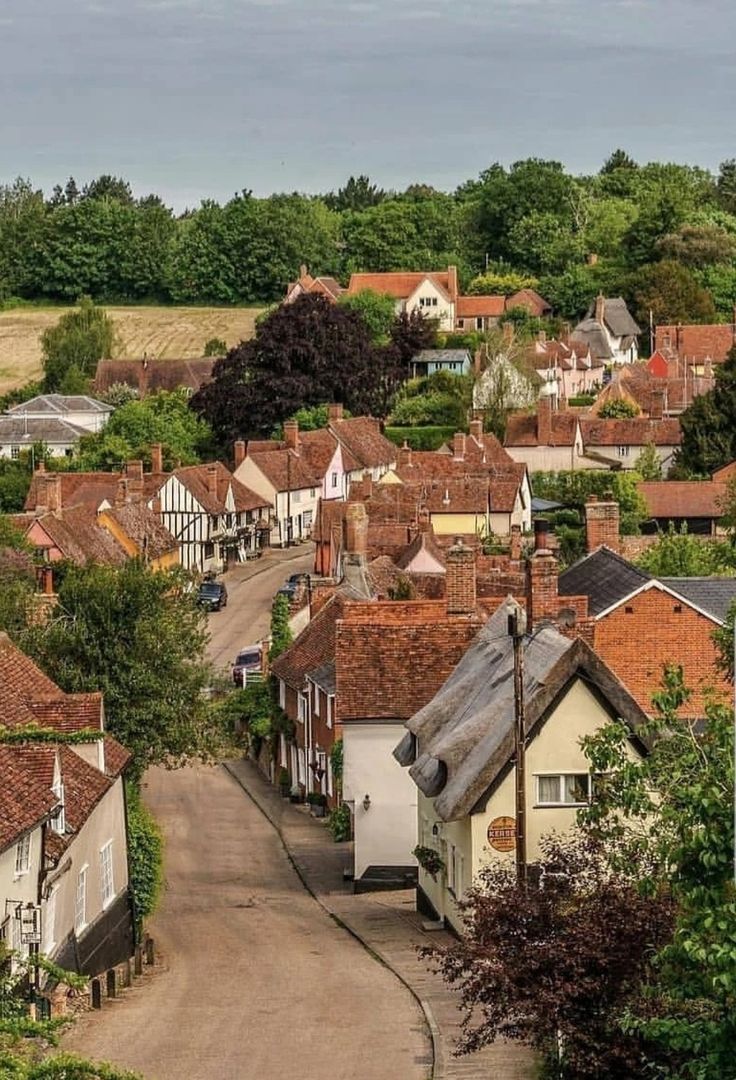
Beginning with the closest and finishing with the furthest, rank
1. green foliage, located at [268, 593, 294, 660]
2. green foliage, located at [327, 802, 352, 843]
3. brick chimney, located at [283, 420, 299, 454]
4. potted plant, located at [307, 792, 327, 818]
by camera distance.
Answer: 1. green foliage, located at [327, 802, 352, 843]
2. potted plant, located at [307, 792, 327, 818]
3. green foliage, located at [268, 593, 294, 660]
4. brick chimney, located at [283, 420, 299, 454]

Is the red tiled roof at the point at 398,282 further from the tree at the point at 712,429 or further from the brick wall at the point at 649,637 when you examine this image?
the brick wall at the point at 649,637

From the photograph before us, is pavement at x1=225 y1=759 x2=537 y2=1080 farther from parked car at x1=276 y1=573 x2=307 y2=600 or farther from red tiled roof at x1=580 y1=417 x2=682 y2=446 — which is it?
red tiled roof at x1=580 y1=417 x2=682 y2=446

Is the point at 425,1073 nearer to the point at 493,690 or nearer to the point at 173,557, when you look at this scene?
the point at 493,690

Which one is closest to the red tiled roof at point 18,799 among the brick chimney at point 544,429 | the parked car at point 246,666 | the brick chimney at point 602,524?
the brick chimney at point 602,524

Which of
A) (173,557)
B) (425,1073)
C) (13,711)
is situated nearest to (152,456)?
(173,557)

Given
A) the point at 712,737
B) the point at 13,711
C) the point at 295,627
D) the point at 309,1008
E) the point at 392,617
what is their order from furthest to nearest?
the point at 295,627
the point at 392,617
the point at 13,711
the point at 309,1008
the point at 712,737

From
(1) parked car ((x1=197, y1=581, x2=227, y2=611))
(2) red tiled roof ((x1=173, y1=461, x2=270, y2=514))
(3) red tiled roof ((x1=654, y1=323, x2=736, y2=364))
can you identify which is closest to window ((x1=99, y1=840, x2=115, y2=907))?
(1) parked car ((x1=197, y1=581, x2=227, y2=611))

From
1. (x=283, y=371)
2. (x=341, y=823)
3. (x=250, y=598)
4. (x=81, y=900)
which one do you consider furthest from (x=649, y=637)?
(x=283, y=371)
